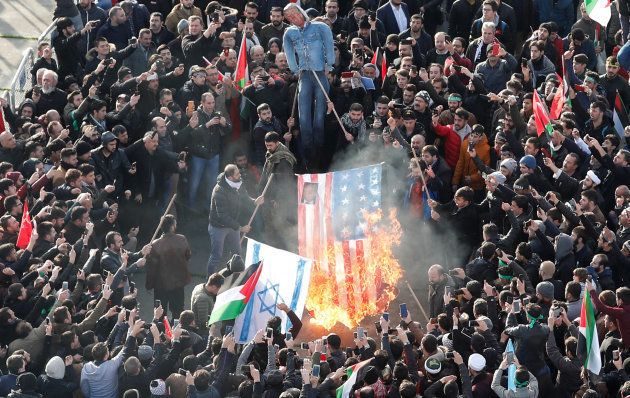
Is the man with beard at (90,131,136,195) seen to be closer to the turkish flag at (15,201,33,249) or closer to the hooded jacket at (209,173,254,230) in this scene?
the hooded jacket at (209,173,254,230)

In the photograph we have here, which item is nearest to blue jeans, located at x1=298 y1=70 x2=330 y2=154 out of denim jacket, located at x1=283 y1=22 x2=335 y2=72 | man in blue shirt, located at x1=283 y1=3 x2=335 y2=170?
man in blue shirt, located at x1=283 y1=3 x2=335 y2=170

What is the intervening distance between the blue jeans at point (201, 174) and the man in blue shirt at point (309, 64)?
135 centimetres

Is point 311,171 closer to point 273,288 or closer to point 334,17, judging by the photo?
point 334,17

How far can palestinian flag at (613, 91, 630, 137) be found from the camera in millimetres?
21256

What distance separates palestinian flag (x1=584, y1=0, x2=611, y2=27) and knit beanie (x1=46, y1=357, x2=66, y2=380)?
10.2 m

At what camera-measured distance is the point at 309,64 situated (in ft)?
72.0

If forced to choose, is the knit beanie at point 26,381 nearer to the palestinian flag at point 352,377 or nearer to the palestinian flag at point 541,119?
the palestinian flag at point 352,377

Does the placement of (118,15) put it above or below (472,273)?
above

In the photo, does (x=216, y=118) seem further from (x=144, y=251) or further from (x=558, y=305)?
(x=558, y=305)

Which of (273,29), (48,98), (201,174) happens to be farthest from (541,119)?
(48,98)

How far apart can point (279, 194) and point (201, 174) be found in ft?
4.46

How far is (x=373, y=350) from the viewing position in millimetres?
16672

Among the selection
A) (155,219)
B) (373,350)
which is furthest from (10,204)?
(373,350)

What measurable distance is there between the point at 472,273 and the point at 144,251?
4188 millimetres
